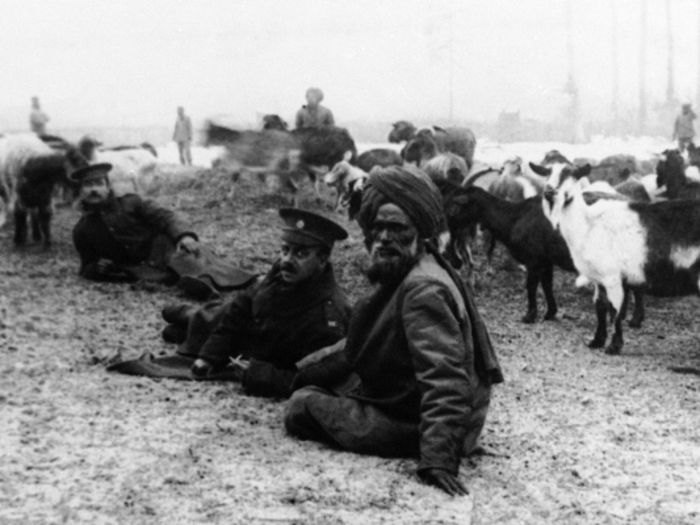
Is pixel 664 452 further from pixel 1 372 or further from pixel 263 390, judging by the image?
pixel 1 372

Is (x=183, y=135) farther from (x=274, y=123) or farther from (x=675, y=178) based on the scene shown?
(x=675, y=178)

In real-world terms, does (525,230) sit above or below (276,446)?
above

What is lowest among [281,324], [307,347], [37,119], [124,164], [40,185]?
[307,347]

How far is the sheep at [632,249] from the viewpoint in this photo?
6895 millimetres

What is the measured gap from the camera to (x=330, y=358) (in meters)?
4.52

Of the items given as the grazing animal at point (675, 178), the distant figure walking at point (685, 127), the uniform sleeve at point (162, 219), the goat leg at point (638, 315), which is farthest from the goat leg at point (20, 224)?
the distant figure walking at point (685, 127)

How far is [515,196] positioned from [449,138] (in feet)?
14.0

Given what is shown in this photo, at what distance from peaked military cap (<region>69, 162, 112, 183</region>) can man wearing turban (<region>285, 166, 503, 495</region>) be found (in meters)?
4.47

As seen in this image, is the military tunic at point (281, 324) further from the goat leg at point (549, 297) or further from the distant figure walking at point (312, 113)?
the distant figure walking at point (312, 113)

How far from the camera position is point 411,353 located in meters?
3.65

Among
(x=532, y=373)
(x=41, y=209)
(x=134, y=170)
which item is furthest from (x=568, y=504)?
(x=134, y=170)

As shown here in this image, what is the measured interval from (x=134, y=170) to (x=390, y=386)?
27.9ft

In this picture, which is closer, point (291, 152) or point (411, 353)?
point (411, 353)

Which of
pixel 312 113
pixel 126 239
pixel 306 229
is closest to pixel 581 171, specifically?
pixel 306 229
